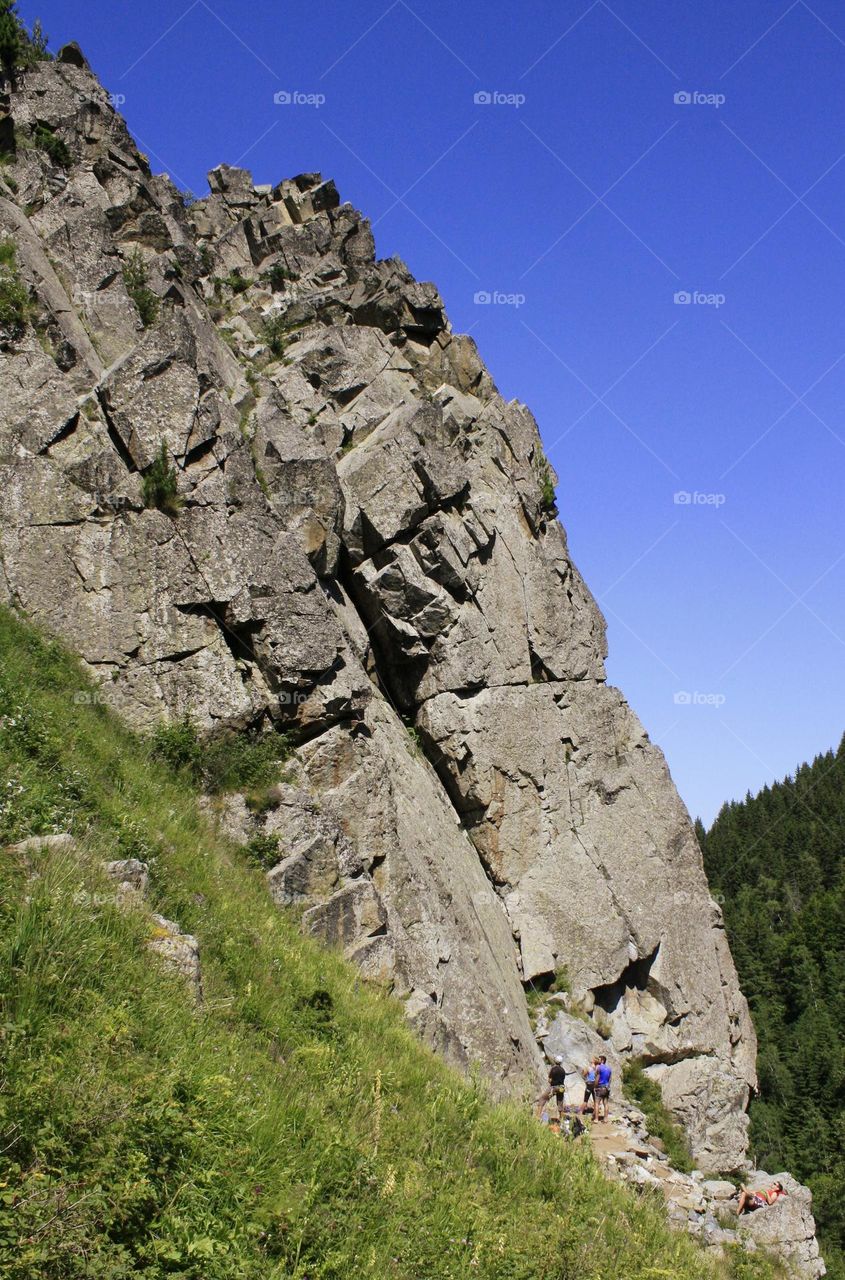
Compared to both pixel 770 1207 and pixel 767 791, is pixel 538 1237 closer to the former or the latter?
pixel 770 1207

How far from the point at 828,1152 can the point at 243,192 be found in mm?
64819

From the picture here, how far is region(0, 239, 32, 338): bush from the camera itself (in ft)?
51.5

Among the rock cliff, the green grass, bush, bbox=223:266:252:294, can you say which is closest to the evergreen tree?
the green grass

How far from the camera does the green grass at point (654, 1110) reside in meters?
19.4

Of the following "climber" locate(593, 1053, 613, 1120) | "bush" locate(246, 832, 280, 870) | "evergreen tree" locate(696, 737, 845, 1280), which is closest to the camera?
"bush" locate(246, 832, 280, 870)

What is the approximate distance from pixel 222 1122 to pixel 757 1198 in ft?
55.1

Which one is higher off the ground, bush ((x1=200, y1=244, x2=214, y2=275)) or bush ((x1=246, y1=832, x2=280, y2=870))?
bush ((x1=200, y1=244, x2=214, y2=275))

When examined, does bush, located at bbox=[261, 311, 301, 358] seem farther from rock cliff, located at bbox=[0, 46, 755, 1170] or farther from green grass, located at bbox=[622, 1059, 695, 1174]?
green grass, located at bbox=[622, 1059, 695, 1174]

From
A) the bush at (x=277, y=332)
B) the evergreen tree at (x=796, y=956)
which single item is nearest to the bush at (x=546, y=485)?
the bush at (x=277, y=332)

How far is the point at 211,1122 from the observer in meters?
5.08

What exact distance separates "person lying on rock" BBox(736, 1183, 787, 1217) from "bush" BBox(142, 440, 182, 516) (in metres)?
17.6

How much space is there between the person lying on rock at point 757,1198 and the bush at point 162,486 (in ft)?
57.8

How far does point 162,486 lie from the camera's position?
15.5m

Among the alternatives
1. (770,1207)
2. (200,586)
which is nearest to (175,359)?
(200,586)
